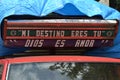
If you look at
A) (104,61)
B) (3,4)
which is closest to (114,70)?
(104,61)

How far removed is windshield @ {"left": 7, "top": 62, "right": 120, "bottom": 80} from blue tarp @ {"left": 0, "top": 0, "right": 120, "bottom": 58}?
104 centimetres

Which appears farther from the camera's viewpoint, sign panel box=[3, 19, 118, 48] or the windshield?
sign panel box=[3, 19, 118, 48]

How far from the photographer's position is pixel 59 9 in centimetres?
673

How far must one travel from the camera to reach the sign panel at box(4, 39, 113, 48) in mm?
6535

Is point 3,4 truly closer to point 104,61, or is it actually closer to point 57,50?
point 57,50

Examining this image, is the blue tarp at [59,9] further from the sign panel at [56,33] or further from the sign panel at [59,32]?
the sign panel at [56,33]

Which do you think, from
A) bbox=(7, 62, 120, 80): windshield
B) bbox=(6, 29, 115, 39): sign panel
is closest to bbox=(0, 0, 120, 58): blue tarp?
bbox=(6, 29, 115, 39): sign panel

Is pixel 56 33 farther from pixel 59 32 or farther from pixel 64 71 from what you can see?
pixel 64 71

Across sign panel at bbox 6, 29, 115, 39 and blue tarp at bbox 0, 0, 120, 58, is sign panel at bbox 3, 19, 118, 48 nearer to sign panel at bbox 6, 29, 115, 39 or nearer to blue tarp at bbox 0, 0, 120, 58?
sign panel at bbox 6, 29, 115, 39

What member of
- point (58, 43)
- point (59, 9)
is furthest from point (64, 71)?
point (59, 9)

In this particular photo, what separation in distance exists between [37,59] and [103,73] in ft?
2.76

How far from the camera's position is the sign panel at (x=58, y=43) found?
6.54m

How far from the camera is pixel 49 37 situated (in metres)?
6.55

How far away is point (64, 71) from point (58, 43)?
944mm
